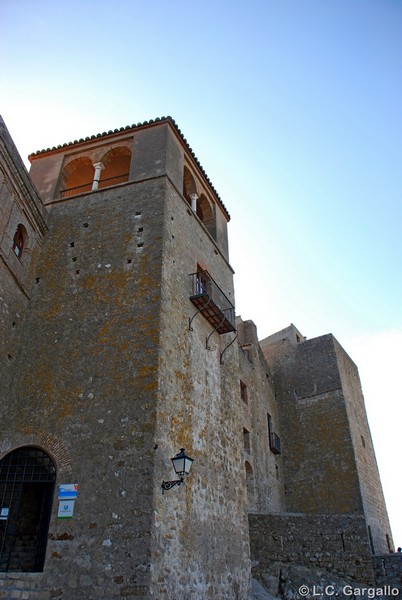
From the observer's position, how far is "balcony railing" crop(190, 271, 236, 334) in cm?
1188

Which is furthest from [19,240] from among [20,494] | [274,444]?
[274,444]

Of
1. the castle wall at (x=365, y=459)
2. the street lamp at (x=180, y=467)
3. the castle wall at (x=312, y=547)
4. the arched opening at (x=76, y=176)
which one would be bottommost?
the castle wall at (x=312, y=547)

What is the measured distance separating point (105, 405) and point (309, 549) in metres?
7.65

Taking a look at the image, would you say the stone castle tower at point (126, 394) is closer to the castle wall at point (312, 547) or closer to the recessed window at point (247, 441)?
the castle wall at point (312, 547)

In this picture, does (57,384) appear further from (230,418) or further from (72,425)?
(230,418)

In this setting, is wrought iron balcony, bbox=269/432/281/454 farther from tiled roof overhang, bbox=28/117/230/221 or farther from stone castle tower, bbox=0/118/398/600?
tiled roof overhang, bbox=28/117/230/221

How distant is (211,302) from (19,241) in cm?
495

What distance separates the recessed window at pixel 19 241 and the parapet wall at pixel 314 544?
383 inches

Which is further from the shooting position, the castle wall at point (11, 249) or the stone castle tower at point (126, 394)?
the castle wall at point (11, 249)

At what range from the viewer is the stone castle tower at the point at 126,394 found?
26.5ft

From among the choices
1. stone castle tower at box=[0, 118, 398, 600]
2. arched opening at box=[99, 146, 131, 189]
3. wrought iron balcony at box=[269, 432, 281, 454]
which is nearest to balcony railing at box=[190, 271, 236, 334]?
stone castle tower at box=[0, 118, 398, 600]

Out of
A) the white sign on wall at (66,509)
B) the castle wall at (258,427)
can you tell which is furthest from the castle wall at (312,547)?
the white sign on wall at (66,509)

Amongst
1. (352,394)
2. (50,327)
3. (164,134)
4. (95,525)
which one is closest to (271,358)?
(352,394)

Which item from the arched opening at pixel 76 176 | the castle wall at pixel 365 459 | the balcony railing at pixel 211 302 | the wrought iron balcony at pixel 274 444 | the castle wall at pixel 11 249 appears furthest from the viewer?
the wrought iron balcony at pixel 274 444
